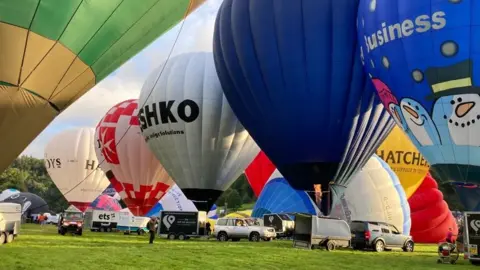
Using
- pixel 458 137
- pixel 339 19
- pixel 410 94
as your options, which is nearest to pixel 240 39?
pixel 339 19

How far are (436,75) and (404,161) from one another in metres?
13.1

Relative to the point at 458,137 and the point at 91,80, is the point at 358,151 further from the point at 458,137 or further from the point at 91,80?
the point at 91,80

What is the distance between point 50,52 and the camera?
23.4 ft

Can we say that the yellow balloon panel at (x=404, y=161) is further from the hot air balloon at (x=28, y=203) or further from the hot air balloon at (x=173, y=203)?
the hot air balloon at (x=28, y=203)

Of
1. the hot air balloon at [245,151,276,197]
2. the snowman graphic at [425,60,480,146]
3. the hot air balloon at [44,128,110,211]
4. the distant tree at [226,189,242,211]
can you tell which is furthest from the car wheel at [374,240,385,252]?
the distant tree at [226,189,242,211]

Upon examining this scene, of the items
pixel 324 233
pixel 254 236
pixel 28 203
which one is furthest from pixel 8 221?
pixel 28 203

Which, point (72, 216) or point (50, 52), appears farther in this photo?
point (72, 216)

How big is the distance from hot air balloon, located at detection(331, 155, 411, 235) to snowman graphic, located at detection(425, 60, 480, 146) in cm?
679

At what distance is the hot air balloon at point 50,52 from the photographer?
685cm

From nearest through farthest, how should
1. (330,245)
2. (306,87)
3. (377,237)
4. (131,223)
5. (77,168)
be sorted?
(330,245) → (306,87) → (377,237) → (131,223) → (77,168)

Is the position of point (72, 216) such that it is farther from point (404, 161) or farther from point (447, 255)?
point (447, 255)

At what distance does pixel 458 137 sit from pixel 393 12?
3456mm

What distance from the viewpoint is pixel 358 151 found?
17719 mm

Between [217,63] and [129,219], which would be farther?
[129,219]
